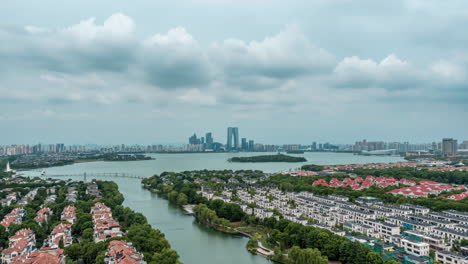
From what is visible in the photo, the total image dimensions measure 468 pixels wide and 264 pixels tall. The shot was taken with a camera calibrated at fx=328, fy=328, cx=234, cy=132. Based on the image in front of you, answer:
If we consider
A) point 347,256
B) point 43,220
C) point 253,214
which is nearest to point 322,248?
point 347,256

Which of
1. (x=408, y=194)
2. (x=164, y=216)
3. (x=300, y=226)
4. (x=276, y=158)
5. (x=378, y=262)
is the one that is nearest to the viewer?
(x=378, y=262)

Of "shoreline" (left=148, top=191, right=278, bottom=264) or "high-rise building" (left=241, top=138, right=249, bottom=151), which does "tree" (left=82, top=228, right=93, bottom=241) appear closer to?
"shoreline" (left=148, top=191, right=278, bottom=264)

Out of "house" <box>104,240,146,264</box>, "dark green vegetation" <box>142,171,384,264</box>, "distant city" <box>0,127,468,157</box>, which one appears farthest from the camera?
"distant city" <box>0,127,468,157</box>

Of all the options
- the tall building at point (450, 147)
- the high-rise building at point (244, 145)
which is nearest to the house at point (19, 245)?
the tall building at point (450, 147)

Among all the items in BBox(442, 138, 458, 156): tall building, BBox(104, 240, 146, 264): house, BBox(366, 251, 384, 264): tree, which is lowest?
BBox(366, 251, 384, 264): tree

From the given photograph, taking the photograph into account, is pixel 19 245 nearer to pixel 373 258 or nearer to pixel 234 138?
pixel 373 258

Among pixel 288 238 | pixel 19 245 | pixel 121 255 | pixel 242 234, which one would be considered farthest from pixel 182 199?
pixel 121 255

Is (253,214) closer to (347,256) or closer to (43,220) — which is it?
(347,256)

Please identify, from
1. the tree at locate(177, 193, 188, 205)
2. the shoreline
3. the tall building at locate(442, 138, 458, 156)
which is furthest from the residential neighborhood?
the tall building at locate(442, 138, 458, 156)

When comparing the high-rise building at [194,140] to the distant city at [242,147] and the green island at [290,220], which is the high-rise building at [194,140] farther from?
the green island at [290,220]

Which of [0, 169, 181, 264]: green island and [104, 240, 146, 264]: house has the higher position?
[104, 240, 146, 264]: house

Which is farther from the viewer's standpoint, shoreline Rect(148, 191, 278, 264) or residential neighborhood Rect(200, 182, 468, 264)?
shoreline Rect(148, 191, 278, 264)
